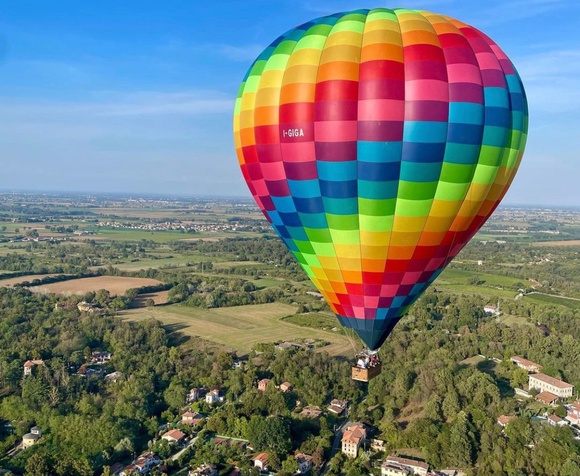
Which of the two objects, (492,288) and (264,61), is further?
(492,288)

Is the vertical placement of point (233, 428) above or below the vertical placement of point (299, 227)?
below

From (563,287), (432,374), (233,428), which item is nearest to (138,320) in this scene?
(233,428)

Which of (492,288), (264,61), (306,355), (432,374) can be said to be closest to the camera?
(264,61)

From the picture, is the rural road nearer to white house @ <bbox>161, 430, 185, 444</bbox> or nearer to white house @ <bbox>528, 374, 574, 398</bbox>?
white house @ <bbox>161, 430, 185, 444</bbox>

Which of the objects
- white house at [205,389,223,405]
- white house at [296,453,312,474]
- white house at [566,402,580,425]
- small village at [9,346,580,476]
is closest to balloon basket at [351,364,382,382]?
small village at [9,346,580,476]

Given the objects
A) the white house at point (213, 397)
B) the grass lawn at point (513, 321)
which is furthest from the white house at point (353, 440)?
the grass lawn at point (513, 321)

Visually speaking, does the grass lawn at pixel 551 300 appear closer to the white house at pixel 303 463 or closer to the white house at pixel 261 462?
the white house at pixel 303 463

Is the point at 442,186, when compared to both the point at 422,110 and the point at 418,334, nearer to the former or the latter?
the point at 422,110
